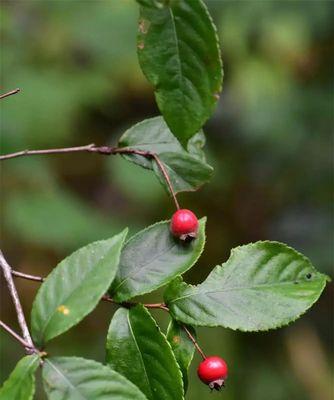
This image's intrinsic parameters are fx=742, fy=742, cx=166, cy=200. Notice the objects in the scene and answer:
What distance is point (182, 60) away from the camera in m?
0.85

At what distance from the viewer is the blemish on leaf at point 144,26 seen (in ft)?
2.73

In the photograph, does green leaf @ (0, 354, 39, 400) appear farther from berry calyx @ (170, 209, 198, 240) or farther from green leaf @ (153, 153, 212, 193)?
green leaf @ (153, 153, 212, 193)

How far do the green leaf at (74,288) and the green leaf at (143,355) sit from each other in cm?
11

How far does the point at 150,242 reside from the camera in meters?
0.97

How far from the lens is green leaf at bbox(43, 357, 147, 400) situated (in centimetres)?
78

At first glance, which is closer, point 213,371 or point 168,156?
point 213,371

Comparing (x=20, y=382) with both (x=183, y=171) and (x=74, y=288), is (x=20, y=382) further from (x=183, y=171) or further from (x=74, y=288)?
(x=183, y=171)

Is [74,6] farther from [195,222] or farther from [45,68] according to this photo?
[195,222]

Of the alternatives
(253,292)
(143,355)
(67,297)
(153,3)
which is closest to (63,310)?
(67,297)

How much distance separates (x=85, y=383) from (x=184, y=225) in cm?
26

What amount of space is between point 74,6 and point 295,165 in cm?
135

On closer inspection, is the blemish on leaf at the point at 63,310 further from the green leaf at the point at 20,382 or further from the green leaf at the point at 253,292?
the green leaf at the point at 253,292

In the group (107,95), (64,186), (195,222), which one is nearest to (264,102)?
(107,95)

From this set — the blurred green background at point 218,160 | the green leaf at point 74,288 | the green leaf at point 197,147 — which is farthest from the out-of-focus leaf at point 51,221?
the green leaf at point 74,288
